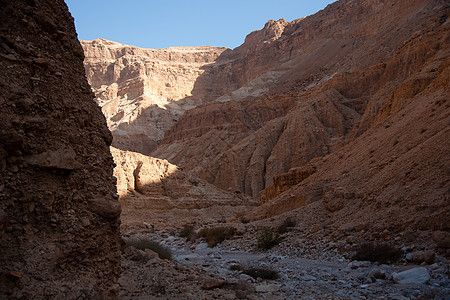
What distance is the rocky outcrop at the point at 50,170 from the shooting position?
153 inches

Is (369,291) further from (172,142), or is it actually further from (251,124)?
(172,142)

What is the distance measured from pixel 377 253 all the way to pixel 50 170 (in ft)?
24.8

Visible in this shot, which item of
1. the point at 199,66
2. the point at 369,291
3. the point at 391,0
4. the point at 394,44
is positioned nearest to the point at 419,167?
the point at 369,291

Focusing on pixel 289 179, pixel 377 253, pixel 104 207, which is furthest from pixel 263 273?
pixel 289 179

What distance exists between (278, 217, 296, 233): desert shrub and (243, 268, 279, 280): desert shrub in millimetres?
5214

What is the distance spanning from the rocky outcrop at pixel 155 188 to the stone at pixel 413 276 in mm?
22133

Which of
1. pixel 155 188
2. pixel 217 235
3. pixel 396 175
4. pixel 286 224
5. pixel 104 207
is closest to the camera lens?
pixel 104 207

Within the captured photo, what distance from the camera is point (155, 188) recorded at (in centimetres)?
2970

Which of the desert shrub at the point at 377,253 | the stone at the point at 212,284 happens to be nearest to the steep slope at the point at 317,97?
the desert shrub at the point at 377,253

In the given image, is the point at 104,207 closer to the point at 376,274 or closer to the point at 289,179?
the point at 376,274

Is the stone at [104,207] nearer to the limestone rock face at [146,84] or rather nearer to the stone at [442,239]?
the stone at [442,239]

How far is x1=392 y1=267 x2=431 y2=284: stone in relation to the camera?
6480mm

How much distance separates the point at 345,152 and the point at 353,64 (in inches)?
1359

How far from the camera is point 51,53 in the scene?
187 inches
